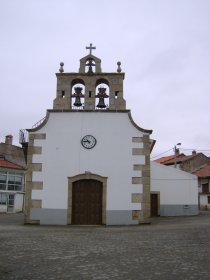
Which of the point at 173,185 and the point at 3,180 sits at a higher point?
the point at 3,180

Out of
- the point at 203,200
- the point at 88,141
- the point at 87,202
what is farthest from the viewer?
the point at 203,200

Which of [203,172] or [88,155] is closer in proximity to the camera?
[88,155]

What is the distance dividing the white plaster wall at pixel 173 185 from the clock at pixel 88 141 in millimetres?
10521

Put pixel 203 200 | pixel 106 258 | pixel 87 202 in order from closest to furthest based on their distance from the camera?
pixel 106 258 < pixel 87 202 < pixel 203 200

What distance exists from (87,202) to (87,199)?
14cm

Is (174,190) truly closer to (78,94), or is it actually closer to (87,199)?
(87,199)

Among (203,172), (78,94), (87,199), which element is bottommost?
(87,199)

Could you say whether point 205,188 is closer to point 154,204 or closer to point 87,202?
point 154,204

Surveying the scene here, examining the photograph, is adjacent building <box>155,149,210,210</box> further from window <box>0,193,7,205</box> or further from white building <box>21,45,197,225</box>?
white building <box>21,45,197,225</box>

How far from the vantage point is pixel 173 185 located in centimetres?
2717

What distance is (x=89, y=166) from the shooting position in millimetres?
17484

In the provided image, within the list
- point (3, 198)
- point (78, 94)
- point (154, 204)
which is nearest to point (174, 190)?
point (154, 204)

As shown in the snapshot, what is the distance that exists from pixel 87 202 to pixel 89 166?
168cm

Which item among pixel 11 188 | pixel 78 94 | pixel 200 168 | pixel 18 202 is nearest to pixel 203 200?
pixel 200 168
